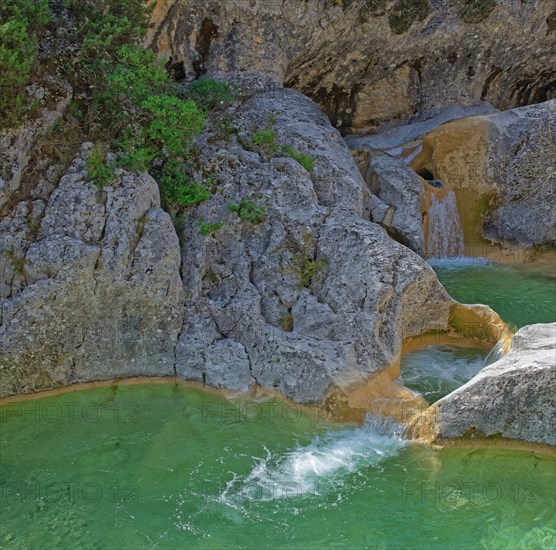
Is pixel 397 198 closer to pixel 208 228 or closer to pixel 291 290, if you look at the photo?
pixel 291 290

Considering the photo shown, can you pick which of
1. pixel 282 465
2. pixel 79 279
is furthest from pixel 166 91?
pixel 282 465

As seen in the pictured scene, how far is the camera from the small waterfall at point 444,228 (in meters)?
13.9

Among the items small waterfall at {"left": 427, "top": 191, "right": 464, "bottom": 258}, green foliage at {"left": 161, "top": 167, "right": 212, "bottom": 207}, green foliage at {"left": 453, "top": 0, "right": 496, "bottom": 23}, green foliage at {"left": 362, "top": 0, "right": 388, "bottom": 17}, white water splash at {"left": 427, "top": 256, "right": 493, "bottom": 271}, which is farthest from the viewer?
green foliage at {"left": 453, "top": 0, "right": 496, "bottom": 23}

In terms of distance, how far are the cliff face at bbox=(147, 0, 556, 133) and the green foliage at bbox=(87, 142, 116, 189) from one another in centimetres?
Result: 403

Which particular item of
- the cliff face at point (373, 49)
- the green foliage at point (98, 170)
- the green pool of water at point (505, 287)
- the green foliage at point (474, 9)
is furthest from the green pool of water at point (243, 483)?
the green foliage at point (474, 9)

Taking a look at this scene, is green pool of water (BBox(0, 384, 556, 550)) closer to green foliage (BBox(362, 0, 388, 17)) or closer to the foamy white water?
the foamy white water

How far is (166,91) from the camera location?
10672mm

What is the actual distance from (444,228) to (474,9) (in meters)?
5.12

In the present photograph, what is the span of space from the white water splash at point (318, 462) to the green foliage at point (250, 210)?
356 centimetres

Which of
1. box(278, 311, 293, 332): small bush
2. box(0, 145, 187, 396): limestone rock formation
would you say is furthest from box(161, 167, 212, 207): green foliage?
box(278, 311, 293, 332): small bush

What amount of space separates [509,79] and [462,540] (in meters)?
14.6

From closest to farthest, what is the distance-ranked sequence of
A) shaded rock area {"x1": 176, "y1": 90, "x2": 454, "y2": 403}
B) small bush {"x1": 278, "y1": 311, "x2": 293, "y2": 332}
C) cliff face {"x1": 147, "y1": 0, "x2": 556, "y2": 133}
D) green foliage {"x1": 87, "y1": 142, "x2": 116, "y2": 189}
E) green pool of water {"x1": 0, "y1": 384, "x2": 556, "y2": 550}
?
1. green pool of water {"x1": 0, "y1": 384, "x2": 556, "y2": 550}
2. shaded rock area {"x1": 176, "y1": 90, "x2": 454, "y2": 403}
3. small bush {"x1": 278, "y1": 311, "x2": 293, "y2": 332}
4. green foliage {"x1": 87, "y1": 142, "x2": 116, "y2": 189}
5. cliff face {"x1": 147, "y1": 0, "x2": 556, "y2": 133}

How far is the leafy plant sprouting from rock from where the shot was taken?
9.09m

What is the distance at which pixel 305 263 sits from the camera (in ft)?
30.1
